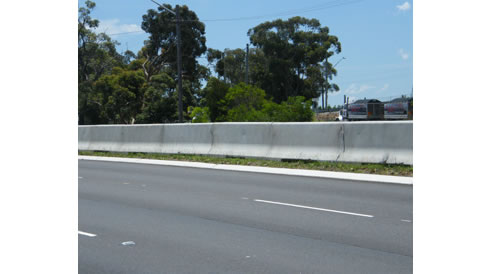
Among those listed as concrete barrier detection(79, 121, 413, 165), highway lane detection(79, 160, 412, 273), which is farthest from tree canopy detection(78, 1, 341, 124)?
highway lane detection(79, 160, 412, 273)

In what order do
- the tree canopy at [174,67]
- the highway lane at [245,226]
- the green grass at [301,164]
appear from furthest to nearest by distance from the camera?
the tree canopy at [174,67]
the green grass at [301,164]
the highway lane at [245,226]

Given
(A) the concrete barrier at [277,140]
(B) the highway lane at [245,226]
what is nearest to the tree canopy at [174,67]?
(A) the concrete barrier at [277,140]

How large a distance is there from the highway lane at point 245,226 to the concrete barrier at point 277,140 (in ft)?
6.62

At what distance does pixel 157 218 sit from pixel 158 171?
682 cm

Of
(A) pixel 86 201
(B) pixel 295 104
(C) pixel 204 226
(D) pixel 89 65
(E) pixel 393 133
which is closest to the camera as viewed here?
(C) pixel 204 226

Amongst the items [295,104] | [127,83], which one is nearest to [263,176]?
[295,104]

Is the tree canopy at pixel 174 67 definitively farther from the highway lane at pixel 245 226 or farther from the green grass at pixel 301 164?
the highway lane at pixel 245 226

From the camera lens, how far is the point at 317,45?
61.1m

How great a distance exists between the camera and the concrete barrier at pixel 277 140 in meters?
13.1

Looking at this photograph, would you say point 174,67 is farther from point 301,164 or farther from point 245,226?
point 245,226

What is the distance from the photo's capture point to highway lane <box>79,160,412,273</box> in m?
5.46

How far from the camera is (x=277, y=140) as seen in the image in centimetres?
1552

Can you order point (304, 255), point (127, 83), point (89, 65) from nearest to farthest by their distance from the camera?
point (304, 255) < point (127, 83) < point (89, 65)

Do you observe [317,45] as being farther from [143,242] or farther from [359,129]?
[143,242]
